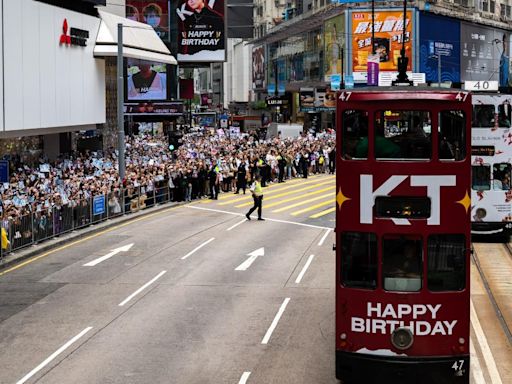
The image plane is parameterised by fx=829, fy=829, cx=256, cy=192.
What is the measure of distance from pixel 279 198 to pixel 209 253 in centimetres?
1371

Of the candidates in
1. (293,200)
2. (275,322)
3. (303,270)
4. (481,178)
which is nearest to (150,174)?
(293,200)

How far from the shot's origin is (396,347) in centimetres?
1128

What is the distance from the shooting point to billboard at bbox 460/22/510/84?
97.6 metres

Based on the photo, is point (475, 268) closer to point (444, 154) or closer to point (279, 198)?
point (444, 154)

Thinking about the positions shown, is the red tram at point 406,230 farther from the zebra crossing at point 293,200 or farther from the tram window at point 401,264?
the zebra crossing at point 293,200

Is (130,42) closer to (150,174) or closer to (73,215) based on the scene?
(150,174)

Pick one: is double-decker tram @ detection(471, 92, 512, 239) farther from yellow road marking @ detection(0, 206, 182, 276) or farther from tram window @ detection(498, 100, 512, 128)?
yellow road marking @ detection(0, 206, 182, 276)

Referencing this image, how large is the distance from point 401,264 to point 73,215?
60.0 ft

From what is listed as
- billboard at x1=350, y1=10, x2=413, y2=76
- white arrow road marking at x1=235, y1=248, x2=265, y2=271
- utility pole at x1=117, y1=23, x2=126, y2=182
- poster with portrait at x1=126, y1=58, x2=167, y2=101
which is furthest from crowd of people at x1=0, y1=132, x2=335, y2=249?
billboard at x1=350, y1=10, x2=413, y2=76

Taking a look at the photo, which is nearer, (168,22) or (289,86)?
(168,22)

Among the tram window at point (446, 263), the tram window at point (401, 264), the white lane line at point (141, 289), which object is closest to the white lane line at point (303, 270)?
the white lane line at point (141, 289)

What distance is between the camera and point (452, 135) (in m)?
10.9

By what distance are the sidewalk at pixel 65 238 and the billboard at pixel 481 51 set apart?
6989 centimetres

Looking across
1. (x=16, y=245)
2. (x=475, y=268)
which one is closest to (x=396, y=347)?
(x=475, y=268)
